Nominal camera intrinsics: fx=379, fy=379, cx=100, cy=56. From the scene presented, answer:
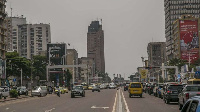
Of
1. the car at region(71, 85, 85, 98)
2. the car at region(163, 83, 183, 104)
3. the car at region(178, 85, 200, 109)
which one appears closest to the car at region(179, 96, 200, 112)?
the car at region(178, 85, 200, 109)

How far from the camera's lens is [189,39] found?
13638cm

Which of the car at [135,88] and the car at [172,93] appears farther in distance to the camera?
the car at [135,88]

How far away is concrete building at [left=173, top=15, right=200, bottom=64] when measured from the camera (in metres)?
135

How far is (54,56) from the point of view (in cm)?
12825

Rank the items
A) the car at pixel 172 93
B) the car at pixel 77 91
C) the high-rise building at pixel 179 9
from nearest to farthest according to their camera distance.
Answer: the car at pixel 172 93 → the car at pixel 77 91 → the high-rise building at pixel 179 9

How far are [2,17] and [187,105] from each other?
3506 inches

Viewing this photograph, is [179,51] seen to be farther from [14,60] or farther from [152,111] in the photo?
[152,111]

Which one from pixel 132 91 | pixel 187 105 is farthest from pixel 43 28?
pixel 187 105

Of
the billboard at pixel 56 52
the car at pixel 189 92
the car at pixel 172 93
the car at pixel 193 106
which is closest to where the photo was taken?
the car at pixel 193 106

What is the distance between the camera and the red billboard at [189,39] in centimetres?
13488

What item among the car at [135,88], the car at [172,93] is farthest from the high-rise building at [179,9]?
the car at [172,93]

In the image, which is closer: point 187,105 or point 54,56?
point 187,105

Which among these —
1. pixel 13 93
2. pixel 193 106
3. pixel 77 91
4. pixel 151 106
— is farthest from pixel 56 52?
pixel 193 106

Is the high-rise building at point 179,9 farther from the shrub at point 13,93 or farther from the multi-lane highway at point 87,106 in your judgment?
the multi-lane highway at point 87,106
